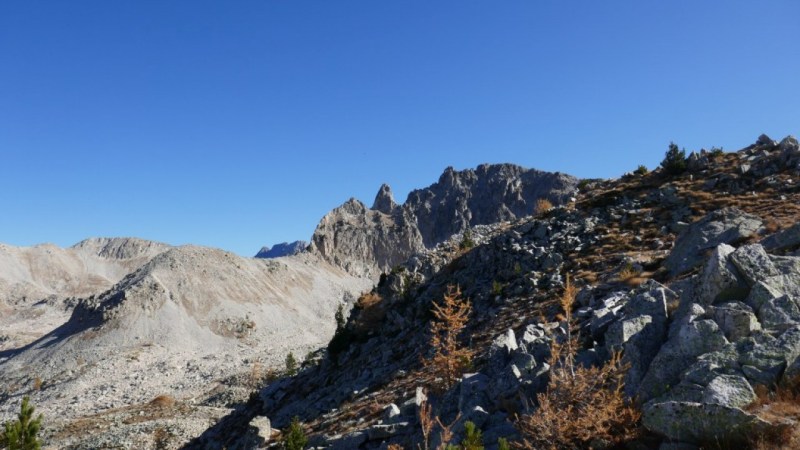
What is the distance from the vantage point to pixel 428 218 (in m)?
196

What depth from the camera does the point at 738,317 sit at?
29.5 feet

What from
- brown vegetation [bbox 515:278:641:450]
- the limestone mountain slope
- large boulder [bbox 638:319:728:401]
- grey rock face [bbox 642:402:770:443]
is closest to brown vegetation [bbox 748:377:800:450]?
grey rock face [bbox 642:402:770:443]

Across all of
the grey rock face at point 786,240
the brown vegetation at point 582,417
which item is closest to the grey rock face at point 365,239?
the grey rock face at point 786,240

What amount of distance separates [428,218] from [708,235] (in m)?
179

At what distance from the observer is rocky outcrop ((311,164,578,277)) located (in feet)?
551

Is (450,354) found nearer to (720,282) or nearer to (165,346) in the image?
(720,282)

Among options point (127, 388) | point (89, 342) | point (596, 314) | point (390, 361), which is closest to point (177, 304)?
point (89, 342)

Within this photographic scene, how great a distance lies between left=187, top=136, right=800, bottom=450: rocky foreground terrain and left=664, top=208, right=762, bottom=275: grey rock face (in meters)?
0.08

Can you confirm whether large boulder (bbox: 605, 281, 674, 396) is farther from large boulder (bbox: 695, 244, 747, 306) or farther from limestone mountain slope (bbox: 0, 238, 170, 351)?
limestone mountain slope (bbox: 0, 238, 170, 351)

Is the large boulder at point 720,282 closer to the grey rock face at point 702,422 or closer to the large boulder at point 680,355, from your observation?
the large boulder at point 680,355

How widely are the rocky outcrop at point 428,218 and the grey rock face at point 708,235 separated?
142624 mm

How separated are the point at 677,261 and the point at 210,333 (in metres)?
82.2

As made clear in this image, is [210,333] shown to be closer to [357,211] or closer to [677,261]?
[677,261]

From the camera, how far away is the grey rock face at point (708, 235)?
1658 centimetres
